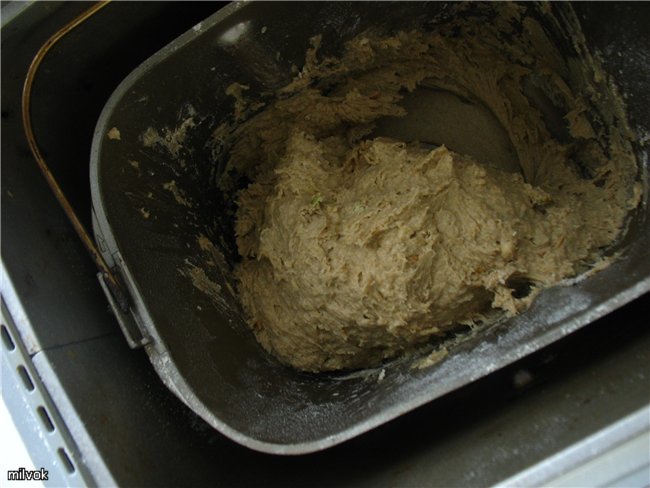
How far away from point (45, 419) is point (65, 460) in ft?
0.27

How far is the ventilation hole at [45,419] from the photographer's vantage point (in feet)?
3.43

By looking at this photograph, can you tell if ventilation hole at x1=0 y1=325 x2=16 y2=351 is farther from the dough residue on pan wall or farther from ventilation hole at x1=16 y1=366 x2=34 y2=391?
the dough residue on pan wall

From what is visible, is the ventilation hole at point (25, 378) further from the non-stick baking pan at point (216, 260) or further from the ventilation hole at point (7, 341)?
the non-stick baking pan at point (216, 260)

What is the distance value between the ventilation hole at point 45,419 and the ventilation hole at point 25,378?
4 cm

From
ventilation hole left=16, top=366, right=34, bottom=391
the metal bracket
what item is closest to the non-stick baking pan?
the metal bracket

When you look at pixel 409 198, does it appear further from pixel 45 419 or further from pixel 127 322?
pixel 45 419

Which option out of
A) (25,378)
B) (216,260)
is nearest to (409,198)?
(216,260)

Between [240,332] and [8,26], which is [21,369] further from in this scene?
[8,26]

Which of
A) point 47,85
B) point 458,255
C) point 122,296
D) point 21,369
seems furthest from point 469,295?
point 47,85

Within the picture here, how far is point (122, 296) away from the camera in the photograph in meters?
1.14

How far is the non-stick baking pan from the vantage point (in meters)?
1.11

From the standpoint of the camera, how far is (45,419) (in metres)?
1.05

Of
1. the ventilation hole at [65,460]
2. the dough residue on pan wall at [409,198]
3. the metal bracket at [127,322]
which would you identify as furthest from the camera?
the dough residue on pan wall at [409,198]

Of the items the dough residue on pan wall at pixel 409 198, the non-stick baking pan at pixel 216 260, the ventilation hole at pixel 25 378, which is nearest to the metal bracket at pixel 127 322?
the non-stick baking pan at pixel 216 260
